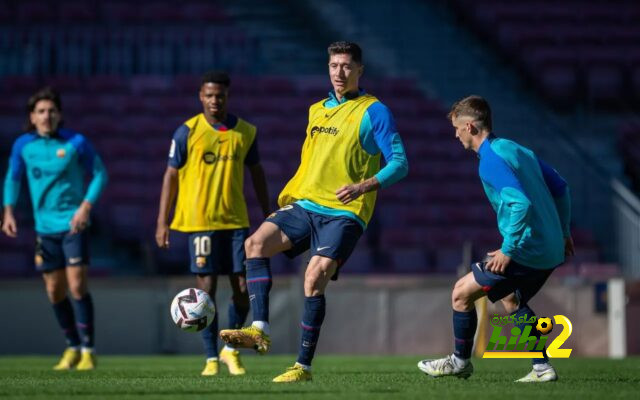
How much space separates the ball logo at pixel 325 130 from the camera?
790 cm

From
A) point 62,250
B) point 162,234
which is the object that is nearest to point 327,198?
point 162,234

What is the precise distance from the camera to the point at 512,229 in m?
7.37

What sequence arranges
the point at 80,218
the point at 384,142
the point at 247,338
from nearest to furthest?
the point at 247,338 < the point at 384,142 < the point at 80,218

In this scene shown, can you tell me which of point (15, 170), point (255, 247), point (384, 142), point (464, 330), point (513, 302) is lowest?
point (464, 330)

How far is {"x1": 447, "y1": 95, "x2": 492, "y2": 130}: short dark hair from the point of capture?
7.70 metres

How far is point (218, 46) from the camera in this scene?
66.5 feet

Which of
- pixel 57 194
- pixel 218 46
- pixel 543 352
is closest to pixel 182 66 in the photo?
pixel 218 46

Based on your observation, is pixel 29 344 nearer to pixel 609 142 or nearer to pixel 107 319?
pixel 107 319

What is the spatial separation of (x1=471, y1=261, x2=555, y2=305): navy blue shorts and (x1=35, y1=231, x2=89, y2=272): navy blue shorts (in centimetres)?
426

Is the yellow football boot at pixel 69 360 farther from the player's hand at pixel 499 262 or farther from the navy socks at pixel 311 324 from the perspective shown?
the player's hand at pixel 499 262

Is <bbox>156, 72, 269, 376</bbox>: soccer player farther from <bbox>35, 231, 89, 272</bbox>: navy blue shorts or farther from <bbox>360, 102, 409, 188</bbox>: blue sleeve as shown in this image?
<bbox>360, 102, 409, 188</bbox>: blue sleeve

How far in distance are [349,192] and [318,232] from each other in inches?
18.3

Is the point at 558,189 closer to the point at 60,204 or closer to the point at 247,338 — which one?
the point at 247,338

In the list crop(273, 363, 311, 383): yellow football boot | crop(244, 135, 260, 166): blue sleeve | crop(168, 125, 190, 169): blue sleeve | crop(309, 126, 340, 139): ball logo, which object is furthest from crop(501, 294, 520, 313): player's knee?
crop(168, 125, 190, 169): blue sleeve
